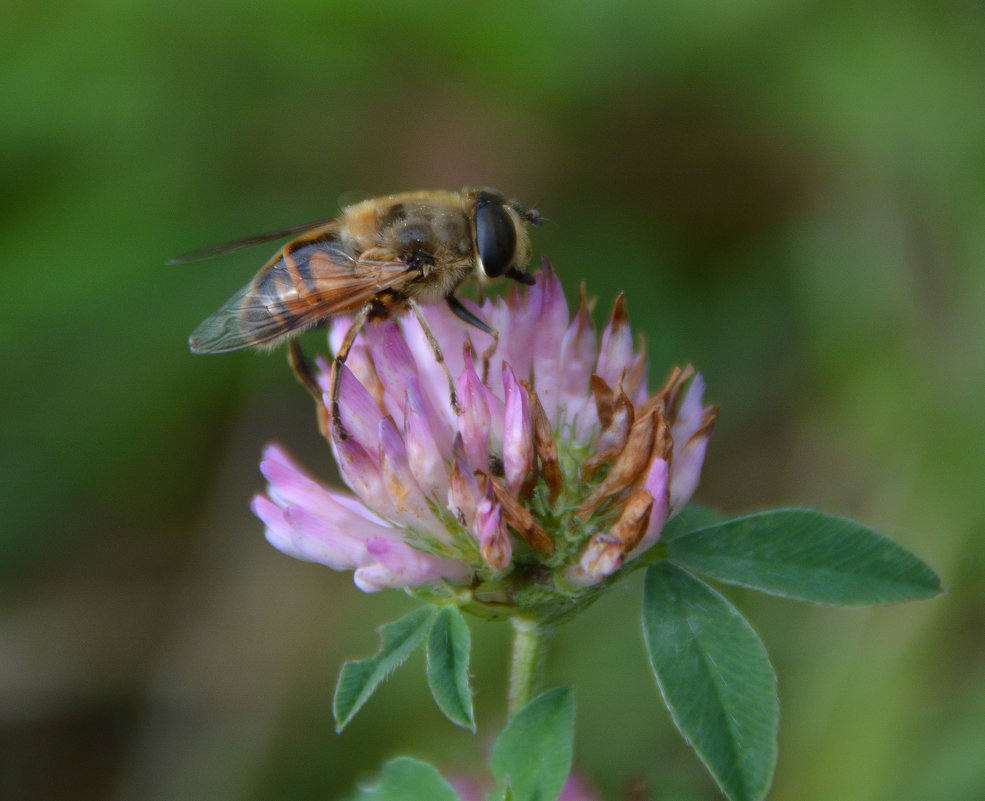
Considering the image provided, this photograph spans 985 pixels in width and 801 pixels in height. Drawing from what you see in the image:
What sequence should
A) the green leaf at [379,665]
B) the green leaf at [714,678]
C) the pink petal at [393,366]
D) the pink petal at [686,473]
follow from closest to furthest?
1. the green leaf at [714,678]
2. the green leaf at [379,665]
3. the pink petal at [686,473]
4. the pink petal at [393,366]

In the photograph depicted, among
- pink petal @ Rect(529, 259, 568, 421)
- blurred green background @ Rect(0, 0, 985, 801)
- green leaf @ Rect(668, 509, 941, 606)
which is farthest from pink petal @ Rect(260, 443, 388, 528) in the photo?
blurred green background @ Rect(0, 0, 985, 801)

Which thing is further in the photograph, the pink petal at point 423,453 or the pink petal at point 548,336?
the pink petal at point 548,336

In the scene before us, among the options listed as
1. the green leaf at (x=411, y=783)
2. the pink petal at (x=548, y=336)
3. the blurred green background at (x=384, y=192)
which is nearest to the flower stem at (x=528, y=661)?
the green leaf at (x=411, y=783)

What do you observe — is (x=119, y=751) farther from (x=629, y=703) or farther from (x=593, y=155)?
(x=593, y=155)

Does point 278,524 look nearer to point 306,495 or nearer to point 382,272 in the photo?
point 306,495

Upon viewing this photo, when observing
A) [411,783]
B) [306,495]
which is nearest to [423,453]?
[306,495]

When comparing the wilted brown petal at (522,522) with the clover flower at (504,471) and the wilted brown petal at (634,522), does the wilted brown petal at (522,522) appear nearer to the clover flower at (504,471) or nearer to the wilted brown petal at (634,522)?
the clover flower at (504,471)

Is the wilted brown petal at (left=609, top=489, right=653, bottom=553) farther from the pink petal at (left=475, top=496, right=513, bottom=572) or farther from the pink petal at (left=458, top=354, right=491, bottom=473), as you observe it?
the pink petal at (left=458, top=354, right=491, bottom=473)
